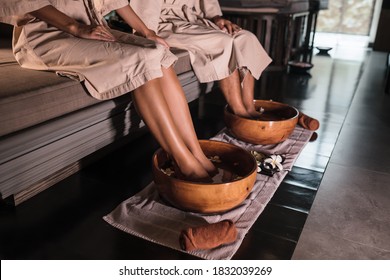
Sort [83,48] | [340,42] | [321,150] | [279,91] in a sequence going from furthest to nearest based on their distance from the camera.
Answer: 1. [340,42]
2. [279,91]
3. [321,150]
4. [83,48]

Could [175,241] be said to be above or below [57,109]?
below

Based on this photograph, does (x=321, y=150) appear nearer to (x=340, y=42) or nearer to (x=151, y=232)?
(x=151, y=232)

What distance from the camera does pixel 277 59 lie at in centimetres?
411

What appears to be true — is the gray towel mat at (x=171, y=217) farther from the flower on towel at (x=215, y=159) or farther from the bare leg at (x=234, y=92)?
the bare leg at (x=234, y=92)

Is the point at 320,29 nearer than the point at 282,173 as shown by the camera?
No

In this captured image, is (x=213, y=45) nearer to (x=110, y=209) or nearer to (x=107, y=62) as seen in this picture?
(x=107, y=62)

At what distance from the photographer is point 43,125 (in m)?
1.21

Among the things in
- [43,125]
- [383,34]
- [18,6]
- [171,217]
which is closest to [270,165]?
[171,217]

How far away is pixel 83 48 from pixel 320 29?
714 cm

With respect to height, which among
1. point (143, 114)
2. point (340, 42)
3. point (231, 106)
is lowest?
point (340, 42)

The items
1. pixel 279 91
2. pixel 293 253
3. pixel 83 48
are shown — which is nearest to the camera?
pixel 293 253

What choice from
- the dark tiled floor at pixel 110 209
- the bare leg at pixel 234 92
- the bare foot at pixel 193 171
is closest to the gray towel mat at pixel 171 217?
the dark tiled floor at pixel 110 209

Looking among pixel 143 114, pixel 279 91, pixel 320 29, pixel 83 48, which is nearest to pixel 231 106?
pixel 143 114

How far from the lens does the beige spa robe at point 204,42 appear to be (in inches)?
71.4
